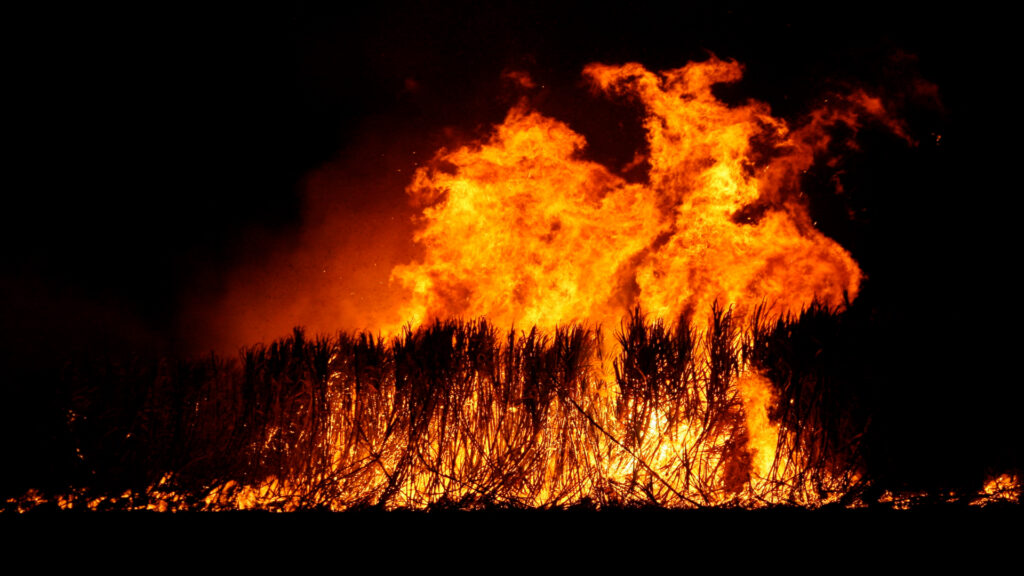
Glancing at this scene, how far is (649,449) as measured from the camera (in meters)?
4.83

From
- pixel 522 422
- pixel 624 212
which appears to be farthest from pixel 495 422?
pixel 624 212

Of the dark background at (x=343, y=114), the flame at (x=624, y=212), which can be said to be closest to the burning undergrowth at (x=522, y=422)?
the flame at (x=624, y=212)

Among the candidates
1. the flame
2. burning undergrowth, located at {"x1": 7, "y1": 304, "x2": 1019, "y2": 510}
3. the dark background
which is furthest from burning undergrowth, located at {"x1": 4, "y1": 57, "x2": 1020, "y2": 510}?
the dark background

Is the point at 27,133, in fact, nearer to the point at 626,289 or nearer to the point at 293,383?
the point at 293,383

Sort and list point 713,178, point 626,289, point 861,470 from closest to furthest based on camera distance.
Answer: point 861,470
point 713,178
point 626,289

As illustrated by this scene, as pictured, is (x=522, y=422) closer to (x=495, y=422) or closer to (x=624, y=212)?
(x=495, y=422)

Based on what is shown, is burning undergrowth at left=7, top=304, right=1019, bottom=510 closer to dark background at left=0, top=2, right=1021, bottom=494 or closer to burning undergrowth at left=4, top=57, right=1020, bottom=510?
burning undergrowth at left=4, top=57, right=1020, bottom=510

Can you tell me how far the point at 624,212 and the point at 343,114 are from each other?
4.19 m

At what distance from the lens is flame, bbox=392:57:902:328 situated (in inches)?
301

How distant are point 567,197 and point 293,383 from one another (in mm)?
4402

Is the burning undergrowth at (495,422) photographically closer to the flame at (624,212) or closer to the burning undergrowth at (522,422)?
the burning undergrowth at (522,422)

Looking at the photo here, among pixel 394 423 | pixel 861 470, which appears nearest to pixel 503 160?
pixel 394 423

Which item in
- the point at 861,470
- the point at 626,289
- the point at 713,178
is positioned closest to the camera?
the point at 861,470

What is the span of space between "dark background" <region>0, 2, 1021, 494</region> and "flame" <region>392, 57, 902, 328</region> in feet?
1.09
